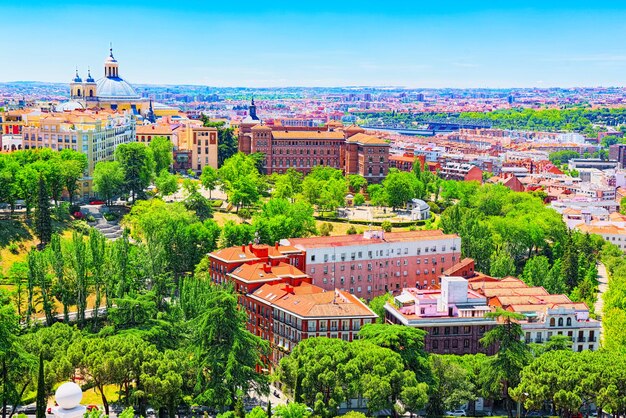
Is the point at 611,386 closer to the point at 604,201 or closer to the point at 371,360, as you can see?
the point at 371,360

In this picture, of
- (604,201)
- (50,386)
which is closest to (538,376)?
(50,386)

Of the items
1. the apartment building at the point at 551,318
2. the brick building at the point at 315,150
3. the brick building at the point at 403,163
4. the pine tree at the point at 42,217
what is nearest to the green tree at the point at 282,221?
the pine tree at the point at 42,217

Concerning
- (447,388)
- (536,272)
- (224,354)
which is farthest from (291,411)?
(536,272)

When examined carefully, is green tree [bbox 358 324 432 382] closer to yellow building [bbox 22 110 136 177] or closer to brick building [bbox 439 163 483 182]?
yellow building [bbox 22 110 136 177]

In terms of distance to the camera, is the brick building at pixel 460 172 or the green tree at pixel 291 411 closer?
the green tree at pixel 291 411

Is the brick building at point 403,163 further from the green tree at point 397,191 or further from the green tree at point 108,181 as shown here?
the green tree at point 108,181

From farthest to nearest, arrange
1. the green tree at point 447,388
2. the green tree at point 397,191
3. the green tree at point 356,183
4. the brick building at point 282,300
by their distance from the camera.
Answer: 1. the green tree at point 356,183
2. the green tree at point 397,191
3. the brick building at point 282,300
4. the green tree at point 447,388

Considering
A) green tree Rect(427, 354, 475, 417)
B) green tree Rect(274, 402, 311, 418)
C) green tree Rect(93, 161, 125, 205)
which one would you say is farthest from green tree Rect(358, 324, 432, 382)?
green tree Rect(93, 161, 125, 205)
